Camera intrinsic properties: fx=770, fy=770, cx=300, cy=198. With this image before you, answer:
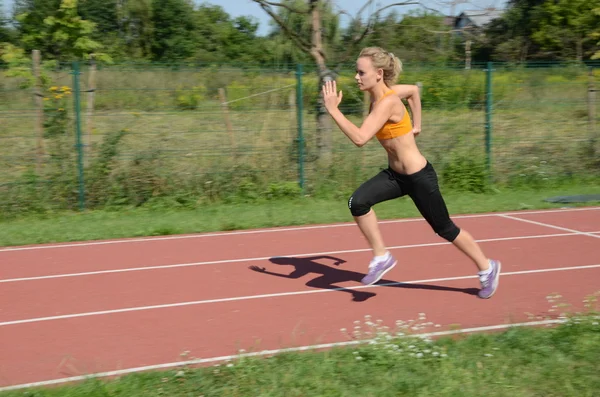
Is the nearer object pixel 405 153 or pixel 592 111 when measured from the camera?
pixel 405 153

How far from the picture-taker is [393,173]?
22.2 ft

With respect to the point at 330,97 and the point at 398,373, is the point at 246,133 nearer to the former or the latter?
the point at 330,97

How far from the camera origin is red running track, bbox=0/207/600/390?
5.73m

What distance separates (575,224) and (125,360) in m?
7.22

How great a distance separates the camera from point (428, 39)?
17.6 meters

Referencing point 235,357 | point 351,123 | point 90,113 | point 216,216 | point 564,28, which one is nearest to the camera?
point 235,357

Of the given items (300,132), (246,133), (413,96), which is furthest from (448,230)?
(246,133)

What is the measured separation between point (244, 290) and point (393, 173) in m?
1.85

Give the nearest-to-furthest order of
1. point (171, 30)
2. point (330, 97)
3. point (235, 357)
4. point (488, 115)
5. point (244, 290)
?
1. point (235, 357)
2. point (330, 97)
3. point (244, 290)
4. point (488, 115)
5. point (171, 30)

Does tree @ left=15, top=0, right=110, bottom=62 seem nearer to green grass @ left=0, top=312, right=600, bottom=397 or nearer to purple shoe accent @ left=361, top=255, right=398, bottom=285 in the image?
purple shoe accent @ left=361, top=255, right=398, bottom=285

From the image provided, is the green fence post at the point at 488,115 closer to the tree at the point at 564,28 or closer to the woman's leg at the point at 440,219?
Result: the woman's leg at the point at 440,219

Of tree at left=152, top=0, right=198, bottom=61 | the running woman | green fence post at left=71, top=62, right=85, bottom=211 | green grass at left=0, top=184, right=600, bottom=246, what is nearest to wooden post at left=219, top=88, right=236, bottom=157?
green grass at left=0, top=184, right=600, bottom=246

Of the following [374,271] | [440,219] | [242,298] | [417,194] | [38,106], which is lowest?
[242,298]

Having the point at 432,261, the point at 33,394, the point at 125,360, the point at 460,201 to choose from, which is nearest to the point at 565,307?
the point at 432,261
